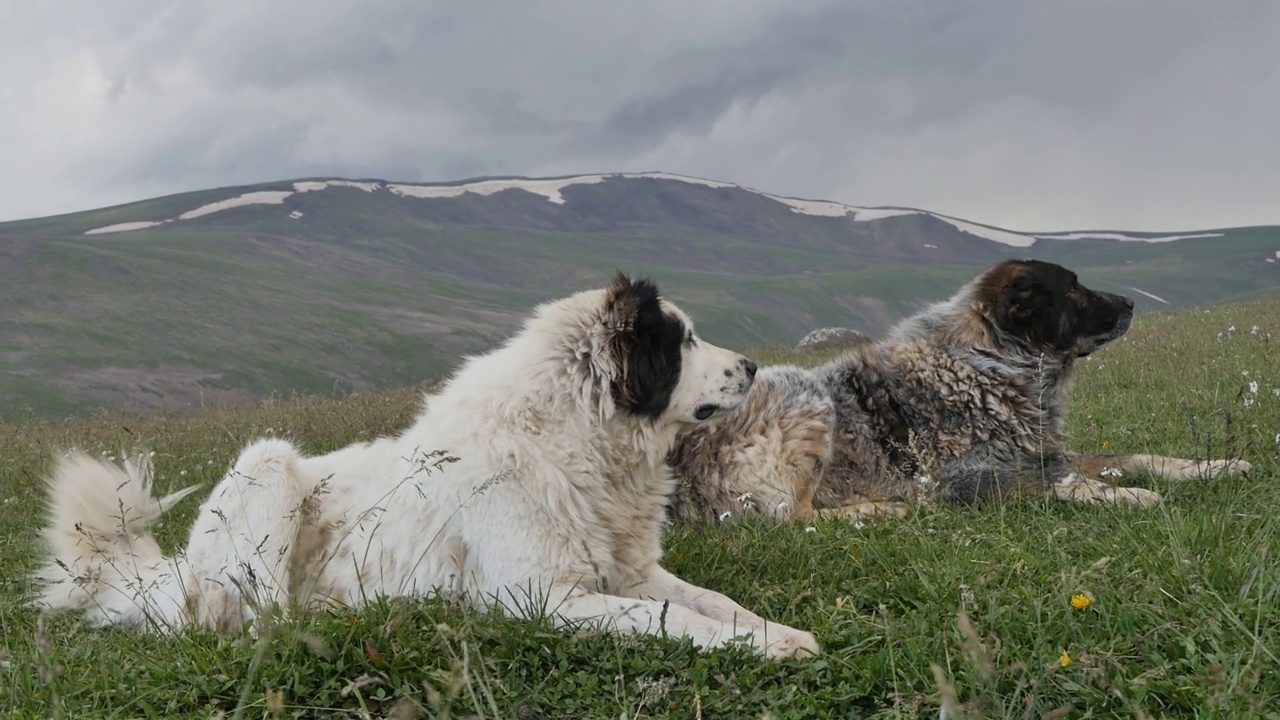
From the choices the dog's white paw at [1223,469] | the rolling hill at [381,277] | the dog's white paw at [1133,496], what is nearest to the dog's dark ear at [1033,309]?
the dog's white paw at [1223,469]

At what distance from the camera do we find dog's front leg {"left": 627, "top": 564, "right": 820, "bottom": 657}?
3770mm

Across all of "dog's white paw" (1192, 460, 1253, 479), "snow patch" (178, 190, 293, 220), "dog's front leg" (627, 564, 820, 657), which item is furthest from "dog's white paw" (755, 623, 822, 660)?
"snow patch" (178, 190, 293, 220)

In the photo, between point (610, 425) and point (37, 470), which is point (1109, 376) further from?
point (37, 470)

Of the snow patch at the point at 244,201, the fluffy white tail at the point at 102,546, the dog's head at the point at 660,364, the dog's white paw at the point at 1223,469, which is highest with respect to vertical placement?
the snow patch at the point at 244,201

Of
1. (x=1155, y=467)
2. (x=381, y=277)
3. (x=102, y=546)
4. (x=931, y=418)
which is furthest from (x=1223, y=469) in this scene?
(x=381, y=277)

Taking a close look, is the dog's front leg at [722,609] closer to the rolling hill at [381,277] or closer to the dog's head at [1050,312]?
the dog's head at [1050,312]

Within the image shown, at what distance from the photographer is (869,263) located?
177 m

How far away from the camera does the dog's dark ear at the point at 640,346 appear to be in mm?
4969

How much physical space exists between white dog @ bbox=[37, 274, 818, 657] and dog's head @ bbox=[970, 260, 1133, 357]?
11.3ft

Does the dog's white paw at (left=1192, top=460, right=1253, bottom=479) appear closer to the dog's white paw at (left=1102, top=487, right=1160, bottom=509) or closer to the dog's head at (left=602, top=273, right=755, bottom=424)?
the dog's white paw at (left=1102, top=487, right=1160, bottom=509)

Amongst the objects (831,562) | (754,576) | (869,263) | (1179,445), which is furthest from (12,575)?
(869,263)

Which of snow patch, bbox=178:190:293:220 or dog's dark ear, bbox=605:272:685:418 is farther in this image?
snow patch, bbox=178:190:293:220

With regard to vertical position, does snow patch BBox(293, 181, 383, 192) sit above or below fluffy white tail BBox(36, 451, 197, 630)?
above

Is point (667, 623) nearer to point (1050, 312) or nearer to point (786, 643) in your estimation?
point (786, 643)
